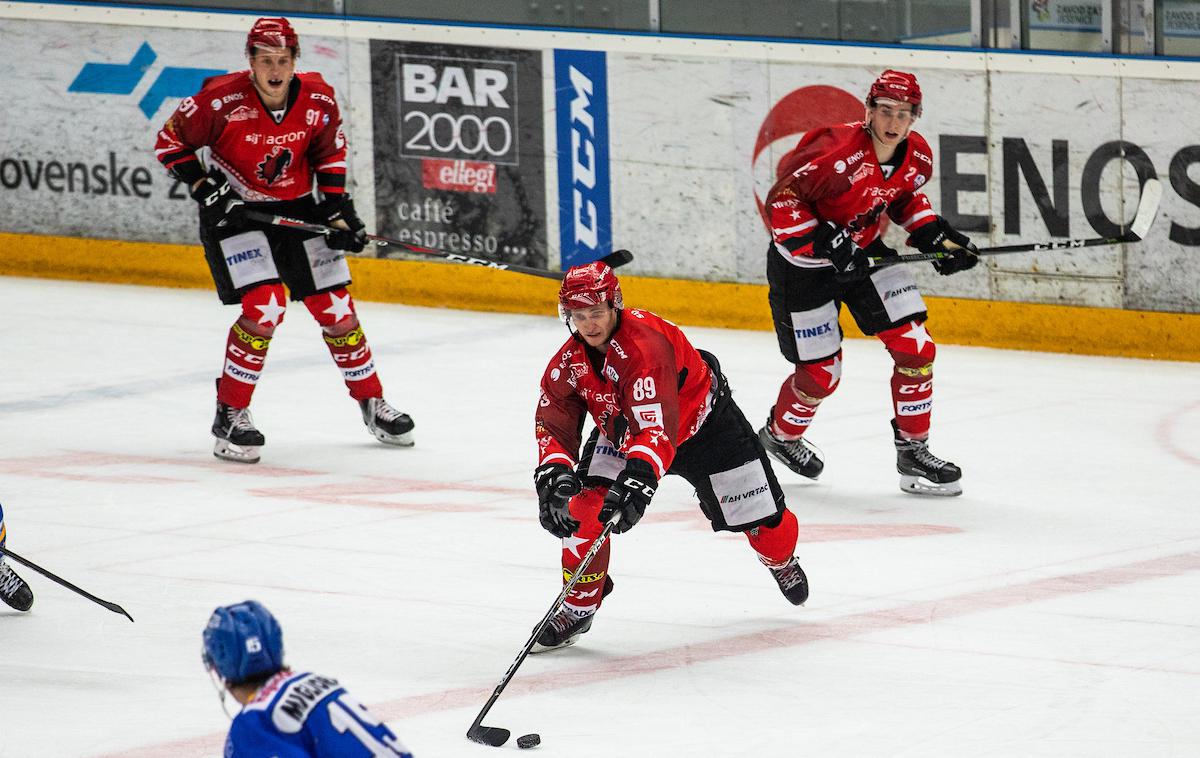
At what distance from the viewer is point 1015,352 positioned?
872cm

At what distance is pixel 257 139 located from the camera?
23.2 ft

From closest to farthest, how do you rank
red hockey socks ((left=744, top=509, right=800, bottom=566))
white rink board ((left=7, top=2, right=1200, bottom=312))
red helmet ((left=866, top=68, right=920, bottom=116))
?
red hockey socks ((left=744, top=509, right=800, bottom=566)), red helmet ((left=866, top=68, right=920, bottom=116)), white rink board ((left=7, top=2, right=1200, bottom=312))

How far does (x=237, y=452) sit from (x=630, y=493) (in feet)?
9.62

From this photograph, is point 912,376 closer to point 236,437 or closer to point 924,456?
point 924,456

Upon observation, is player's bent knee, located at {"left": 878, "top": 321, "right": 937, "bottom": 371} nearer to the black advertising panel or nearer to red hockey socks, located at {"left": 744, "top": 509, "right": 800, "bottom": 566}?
red hockey socks, located at {"left": 744, "top": 509, "right": 800, "bottom": 566}

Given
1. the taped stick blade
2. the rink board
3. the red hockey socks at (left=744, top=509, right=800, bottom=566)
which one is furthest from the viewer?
the rink board

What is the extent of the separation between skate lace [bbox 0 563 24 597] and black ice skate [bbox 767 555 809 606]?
6.26 ft

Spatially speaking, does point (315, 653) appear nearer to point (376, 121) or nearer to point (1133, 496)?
point (1133, 496)

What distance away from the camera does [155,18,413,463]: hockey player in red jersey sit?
7.02 metres

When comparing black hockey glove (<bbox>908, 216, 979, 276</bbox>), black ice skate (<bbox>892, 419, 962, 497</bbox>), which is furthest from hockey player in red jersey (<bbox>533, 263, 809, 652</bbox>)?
black hockey glove (<bbox>908, 216, 979, 276</bbox>)

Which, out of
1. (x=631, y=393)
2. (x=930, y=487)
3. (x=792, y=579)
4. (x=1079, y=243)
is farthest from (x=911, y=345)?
(x=631, y=393)

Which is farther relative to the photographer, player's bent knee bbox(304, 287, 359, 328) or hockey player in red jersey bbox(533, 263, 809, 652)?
player's bent knee bbox(304, 287, 359, 328)

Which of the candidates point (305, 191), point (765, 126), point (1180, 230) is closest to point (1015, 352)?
point (1180, 230)

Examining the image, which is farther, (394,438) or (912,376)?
(394,438)
